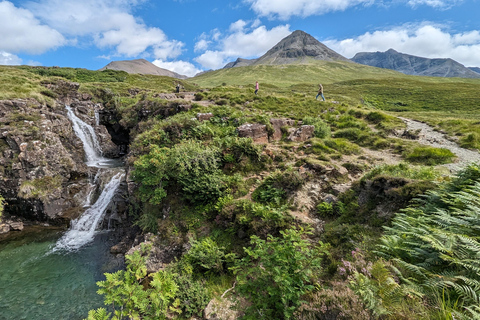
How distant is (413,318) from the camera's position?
7.96 feet

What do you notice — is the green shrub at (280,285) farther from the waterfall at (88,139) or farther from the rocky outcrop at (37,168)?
the waterfall at (88,139)

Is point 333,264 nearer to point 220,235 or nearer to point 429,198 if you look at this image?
point 429,198

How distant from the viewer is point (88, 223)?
14.8 metres

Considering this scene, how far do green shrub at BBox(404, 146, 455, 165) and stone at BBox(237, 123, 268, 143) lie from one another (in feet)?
26.5

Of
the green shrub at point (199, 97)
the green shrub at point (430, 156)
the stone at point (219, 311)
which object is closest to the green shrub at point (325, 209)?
the stone at point (219, 311)

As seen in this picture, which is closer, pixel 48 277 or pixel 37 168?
pixel 48 277

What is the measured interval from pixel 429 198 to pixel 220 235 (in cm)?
703

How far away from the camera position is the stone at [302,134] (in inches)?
552

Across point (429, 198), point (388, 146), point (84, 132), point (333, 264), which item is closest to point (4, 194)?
point (84, 132)

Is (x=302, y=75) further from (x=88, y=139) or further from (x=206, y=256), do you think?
(x=206, y=256)

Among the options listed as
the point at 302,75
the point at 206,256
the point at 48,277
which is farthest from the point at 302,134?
the point at 302,75

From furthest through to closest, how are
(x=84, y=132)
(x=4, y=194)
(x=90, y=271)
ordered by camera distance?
(x=84, y=132), (x=4, y=194), (x=90, y=271)

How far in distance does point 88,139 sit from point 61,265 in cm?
1690

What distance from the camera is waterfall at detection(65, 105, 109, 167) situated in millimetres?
22469
